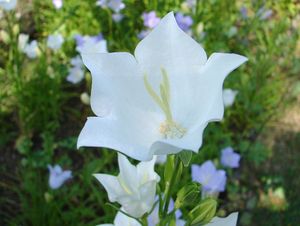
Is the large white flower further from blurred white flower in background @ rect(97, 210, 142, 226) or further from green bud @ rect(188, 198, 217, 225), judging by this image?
blurred white flower in background @ rect(97, 210, 142, 226)

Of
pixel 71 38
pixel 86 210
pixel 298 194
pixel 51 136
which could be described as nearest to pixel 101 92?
pixel 86 210

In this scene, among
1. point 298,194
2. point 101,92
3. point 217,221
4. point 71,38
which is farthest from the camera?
point 71,38

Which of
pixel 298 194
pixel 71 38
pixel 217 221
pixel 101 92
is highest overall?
pixel 101 92

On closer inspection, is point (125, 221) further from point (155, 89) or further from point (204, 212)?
point (155, 89)

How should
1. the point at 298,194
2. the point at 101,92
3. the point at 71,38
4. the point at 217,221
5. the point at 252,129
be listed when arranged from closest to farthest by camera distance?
the point at 101,92
the point at 217,221
the point at 298,194
the point at 252,129
the point at 71,38

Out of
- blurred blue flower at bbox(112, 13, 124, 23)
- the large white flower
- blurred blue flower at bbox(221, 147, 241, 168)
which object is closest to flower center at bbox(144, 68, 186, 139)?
the large white flower

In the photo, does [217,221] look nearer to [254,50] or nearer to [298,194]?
[298,194]

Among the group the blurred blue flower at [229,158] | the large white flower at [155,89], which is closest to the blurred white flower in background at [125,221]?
the large white flower at [155,89]
